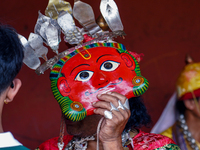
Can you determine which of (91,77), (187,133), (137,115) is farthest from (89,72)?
(187,133)

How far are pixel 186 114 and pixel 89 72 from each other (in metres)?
1.44

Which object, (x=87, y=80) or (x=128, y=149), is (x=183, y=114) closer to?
(x=128, y=149)

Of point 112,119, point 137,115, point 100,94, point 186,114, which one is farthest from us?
point 186,114

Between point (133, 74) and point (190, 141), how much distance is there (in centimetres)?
125

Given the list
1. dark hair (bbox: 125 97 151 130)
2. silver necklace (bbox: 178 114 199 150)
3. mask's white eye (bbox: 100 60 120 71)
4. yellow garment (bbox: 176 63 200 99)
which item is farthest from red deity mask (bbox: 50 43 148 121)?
silver necklace (bbox: 178 114 199 150)

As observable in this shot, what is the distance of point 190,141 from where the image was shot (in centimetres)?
254

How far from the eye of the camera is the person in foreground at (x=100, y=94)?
1.46m

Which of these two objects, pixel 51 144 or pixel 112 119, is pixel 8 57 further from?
pixel 51 144

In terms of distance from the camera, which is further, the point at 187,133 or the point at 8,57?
the point at 187,133

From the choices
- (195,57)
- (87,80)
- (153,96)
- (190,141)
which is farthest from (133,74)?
(195,57)

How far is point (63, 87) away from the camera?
1.58 m

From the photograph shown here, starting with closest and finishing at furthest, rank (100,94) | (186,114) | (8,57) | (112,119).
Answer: (8,57) → (112,119) → (100,94) → (186,114)

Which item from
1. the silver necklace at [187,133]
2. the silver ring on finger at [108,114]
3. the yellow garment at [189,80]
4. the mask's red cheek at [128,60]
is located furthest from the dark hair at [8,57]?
the silver necklace at [187,133]

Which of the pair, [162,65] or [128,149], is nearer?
[128,149]
